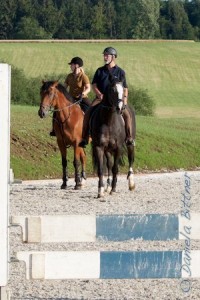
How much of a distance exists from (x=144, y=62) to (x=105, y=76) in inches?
2968

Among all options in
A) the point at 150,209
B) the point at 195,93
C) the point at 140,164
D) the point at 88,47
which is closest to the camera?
the point at 150,209

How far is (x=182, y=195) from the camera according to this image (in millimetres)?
20734

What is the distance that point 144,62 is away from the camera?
94.7 meters

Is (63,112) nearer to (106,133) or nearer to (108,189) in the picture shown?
(108,189)

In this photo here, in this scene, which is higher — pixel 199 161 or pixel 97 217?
pixel 97 217

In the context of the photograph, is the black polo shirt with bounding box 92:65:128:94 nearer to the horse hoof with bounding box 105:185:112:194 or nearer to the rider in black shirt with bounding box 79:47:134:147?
the rider in black shirt with bounding box 79:47:134:147

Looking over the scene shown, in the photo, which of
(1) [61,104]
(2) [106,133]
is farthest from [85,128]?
(1) [61,104]

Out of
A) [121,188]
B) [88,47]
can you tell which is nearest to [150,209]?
[121,188]

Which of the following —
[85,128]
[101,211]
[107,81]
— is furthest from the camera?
[85,128]

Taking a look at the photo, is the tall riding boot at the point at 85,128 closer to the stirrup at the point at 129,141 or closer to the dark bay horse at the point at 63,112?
the dark bay horse at the point at 63,112

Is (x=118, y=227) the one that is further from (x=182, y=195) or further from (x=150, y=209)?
(x=182, y=195)

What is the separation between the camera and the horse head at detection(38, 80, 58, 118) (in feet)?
68.3

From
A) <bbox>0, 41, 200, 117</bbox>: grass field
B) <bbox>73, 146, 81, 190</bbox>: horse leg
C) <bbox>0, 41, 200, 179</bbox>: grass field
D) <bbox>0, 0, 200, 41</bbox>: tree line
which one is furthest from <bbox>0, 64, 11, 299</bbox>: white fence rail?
<bbox>0, 0, 200, 41</bbox>: tree line

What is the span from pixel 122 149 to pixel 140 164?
10.5m
